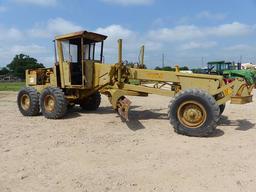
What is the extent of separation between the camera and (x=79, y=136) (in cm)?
844

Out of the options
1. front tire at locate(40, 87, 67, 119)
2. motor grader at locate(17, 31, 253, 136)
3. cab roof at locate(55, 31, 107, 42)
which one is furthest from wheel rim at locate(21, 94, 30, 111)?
cab roof at locate(55, 31, 107, 42)

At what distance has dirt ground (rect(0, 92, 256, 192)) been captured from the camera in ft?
16.7

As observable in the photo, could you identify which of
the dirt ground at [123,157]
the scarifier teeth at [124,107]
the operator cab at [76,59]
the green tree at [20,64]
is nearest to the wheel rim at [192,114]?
the dirt ground at [123,157]

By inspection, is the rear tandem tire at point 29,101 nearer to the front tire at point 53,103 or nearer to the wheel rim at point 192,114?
the front tire at point 53,103

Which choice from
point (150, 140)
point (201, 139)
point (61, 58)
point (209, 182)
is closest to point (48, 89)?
point (61, 58)

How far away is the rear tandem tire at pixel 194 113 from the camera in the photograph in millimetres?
8180

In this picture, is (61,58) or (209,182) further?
(61,58)

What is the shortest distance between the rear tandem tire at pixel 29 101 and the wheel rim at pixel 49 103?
0.68 meters

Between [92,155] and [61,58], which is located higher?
[61,58]

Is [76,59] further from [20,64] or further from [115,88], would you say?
[20,64]

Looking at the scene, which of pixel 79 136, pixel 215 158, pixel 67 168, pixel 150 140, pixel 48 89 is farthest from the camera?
pixel 48 89

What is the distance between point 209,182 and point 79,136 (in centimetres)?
405

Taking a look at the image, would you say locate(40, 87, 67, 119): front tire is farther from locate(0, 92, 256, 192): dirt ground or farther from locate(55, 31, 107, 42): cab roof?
locate(55, 31, 107, 42): cab roof

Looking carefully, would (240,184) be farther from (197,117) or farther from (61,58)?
(61,58)
